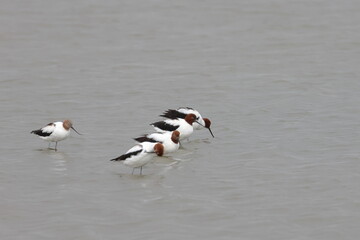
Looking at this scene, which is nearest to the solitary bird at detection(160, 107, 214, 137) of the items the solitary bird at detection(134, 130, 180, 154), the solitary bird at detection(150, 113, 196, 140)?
the solitary bird at detection(150, 113, 196, 140)

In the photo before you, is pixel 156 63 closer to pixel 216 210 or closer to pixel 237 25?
pixel 237 25

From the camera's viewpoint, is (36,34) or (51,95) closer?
(51,95)

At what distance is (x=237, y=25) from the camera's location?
24.0 m

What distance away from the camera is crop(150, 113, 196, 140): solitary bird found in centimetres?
1483

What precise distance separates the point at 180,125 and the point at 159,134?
1111mm

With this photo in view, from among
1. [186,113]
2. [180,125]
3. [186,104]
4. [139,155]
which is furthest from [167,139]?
[186,104]

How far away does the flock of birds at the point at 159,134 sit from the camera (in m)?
12.4

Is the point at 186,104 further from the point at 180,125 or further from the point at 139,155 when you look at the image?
the point at 139,155

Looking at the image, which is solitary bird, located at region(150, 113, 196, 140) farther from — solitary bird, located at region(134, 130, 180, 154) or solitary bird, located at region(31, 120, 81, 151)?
solitary bird, located at region(31, 120, 81, 151)

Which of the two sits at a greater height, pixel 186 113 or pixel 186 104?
pixel 186 113

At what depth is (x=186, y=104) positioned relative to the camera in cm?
1758

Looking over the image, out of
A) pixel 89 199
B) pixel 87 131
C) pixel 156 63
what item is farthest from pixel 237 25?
pixel 89 199

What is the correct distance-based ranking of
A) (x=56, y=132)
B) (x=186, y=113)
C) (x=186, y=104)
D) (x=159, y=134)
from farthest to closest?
(x=186, y=104)
(x=186, y=113)
(x=56, y=132)
(x=159, y=134)

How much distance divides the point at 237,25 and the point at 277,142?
1015 cm
